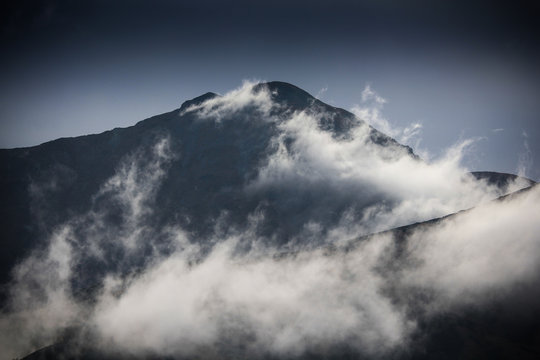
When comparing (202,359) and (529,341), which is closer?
(529,341)

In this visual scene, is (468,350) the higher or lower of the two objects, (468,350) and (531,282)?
the lower

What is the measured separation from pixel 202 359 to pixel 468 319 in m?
123

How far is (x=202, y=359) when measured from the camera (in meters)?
198

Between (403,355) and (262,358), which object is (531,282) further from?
(262,358)

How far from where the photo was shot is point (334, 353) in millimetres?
198000

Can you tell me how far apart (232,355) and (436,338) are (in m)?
93.2

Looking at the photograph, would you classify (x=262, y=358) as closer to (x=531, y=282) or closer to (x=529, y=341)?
(x=529, y=341)

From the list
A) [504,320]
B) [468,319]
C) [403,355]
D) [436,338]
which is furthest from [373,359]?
[504,320]

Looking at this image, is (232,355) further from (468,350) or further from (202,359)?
(468,350)

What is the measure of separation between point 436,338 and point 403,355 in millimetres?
16723

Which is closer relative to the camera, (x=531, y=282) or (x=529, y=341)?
(x=529, y=341)

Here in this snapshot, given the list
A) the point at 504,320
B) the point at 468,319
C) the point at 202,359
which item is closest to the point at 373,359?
the point at 468,319

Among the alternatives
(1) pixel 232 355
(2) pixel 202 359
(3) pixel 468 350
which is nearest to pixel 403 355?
(3) pixel 468 350

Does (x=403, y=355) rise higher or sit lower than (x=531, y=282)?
lower
